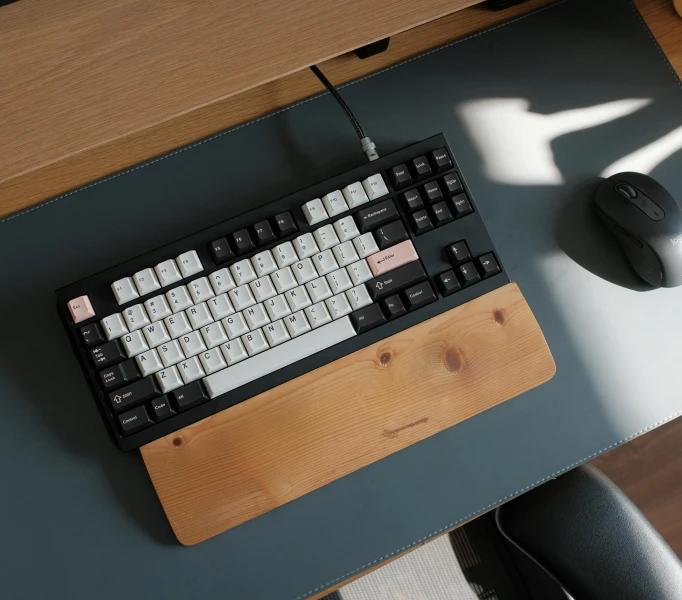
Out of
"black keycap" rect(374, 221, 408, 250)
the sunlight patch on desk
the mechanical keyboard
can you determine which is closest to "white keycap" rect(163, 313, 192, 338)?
the mechanical keyboard

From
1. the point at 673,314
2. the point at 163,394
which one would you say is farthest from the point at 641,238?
the point at 163,394

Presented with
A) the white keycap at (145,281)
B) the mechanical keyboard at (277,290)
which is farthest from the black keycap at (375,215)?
the white keycap at (145,281)

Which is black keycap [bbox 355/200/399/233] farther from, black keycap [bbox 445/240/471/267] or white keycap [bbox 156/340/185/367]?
white keycap [bbox 156/340/185/367]

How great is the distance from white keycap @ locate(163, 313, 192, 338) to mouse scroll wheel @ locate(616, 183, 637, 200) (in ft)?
1.55

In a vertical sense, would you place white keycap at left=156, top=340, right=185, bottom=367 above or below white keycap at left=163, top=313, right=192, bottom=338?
below

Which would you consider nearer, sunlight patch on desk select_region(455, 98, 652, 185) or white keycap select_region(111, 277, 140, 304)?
white keycap select_region(111, 277, 140, 304)

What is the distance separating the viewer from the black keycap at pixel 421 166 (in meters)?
0.71

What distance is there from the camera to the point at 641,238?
720 mm

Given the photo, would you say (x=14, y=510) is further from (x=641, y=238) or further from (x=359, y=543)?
(x=641, y=238)

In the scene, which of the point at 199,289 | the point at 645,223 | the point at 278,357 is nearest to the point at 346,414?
the point at 278,357

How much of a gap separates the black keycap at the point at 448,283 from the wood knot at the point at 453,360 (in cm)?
6

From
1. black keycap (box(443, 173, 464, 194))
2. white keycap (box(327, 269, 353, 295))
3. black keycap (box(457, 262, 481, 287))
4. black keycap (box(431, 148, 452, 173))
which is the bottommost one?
black keycap (box(457, 262, 481, 287))

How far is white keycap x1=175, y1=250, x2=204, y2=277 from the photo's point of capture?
68 cm

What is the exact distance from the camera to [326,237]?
0.69 metres
